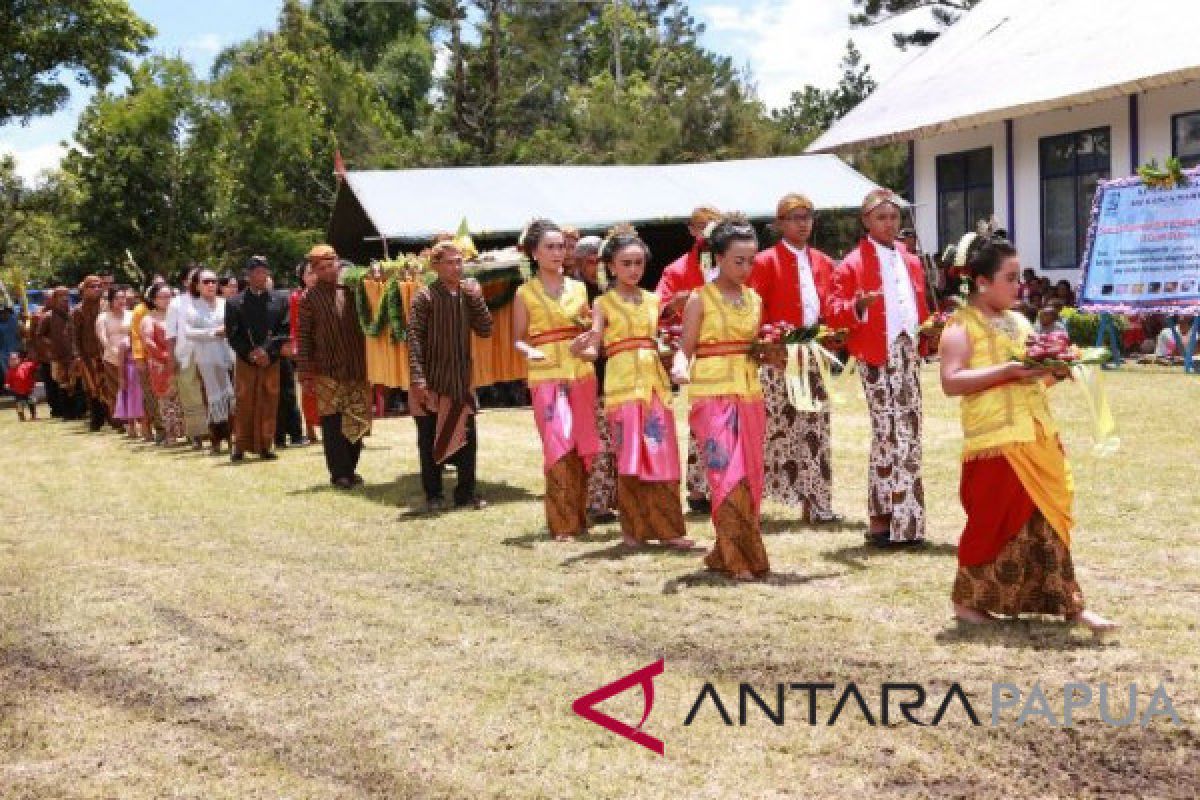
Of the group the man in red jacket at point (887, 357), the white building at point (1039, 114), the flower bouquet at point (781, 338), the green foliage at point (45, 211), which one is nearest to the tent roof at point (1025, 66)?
the white building at point (1039, 114)

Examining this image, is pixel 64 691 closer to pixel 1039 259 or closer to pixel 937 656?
pixel 937 656

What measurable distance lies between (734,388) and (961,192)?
64.9 ft

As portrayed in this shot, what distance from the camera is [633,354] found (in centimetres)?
814

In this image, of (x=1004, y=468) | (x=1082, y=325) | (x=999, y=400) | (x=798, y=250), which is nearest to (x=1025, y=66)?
(x=1082, y=325)

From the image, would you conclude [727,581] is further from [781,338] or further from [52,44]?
[52,44]

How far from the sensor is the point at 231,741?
16.4 ft

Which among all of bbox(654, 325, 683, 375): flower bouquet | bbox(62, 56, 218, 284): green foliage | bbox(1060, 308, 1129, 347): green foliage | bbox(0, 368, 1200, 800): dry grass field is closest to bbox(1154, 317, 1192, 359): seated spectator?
bbox(1060, 308, 1129, 347): green foliage

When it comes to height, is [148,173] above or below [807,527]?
above

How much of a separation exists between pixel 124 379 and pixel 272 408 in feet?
14.3

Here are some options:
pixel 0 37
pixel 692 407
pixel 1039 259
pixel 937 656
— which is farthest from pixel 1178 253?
pixel 0 37

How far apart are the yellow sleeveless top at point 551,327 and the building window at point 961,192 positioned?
1723 cm

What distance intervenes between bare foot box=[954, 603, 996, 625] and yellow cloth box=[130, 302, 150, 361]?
12.2m

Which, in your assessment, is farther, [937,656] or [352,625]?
[352,625]

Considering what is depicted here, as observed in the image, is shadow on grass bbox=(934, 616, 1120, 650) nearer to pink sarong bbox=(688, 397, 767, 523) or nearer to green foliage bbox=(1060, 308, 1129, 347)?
pink sarong bbox=(688, 397, 767, 523)
